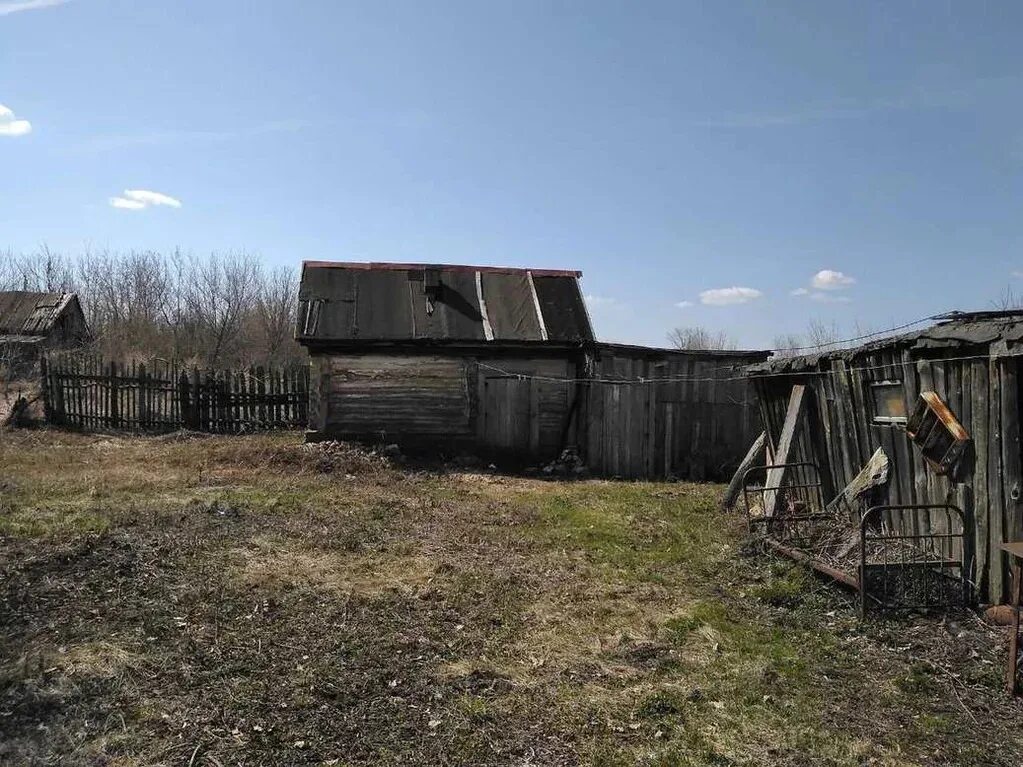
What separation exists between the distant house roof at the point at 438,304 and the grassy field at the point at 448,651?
5.99m

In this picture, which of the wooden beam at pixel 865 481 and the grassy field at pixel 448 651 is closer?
the grassy field at pixel 448 651

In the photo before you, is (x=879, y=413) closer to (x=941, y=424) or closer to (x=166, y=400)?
(x=941, y=424)

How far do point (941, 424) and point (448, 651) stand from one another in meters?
4.67

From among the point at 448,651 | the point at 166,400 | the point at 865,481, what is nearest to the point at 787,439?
A: the point at 865,481

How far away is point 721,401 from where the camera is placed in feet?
47.3

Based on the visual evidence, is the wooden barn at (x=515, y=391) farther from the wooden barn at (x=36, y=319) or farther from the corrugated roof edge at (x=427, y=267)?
the wooden barn at (x=36, y=319)

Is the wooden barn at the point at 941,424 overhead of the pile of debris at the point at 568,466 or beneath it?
overhead

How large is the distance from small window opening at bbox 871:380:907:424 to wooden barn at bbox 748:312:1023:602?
0.01 metres

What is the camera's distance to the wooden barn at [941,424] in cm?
565

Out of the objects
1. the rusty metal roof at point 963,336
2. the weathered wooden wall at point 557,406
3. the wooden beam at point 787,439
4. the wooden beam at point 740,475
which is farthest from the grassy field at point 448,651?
the weathered wooden wall at point 557,406

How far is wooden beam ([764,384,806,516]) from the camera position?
355 inches

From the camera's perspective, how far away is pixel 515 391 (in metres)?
14.8

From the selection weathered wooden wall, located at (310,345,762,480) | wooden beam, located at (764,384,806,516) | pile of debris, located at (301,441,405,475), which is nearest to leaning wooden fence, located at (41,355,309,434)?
weathered wooden wall, located at (310,345,762,480)

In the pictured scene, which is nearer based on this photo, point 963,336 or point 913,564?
point 963,336
